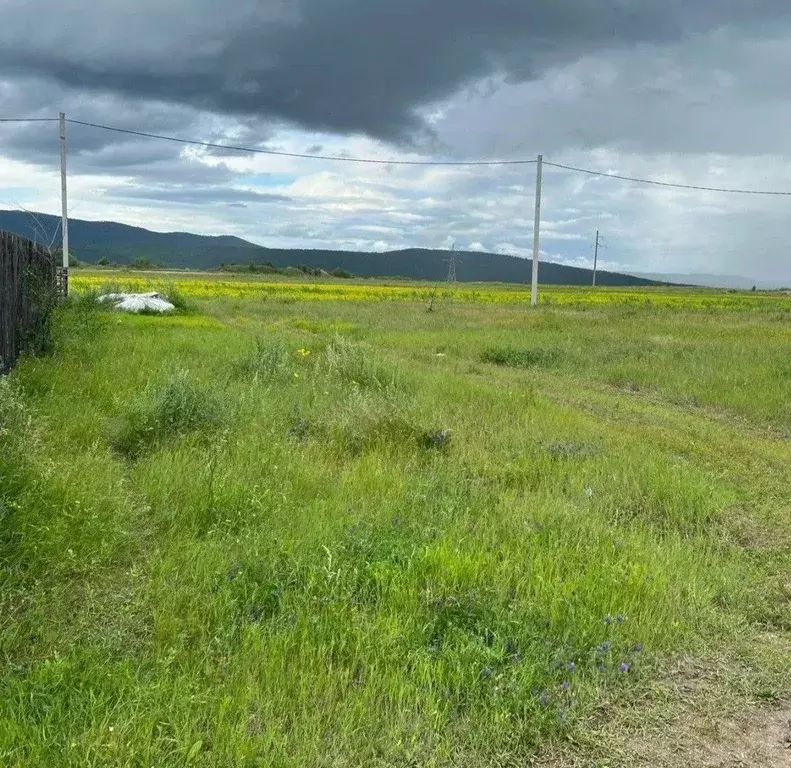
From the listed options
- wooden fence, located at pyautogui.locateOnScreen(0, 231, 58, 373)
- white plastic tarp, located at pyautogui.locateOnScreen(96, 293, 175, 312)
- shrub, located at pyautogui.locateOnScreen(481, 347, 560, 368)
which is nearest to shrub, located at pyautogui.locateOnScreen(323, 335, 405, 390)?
wooden fence, located at pyautogui.locateOnScreen(0, 231, 58, 373)

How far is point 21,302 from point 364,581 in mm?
9033

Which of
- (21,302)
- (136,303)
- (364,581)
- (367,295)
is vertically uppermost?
(367,295)

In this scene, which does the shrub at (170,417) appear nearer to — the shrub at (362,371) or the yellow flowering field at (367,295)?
the shrub at (362,371)

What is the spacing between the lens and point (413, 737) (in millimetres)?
2865

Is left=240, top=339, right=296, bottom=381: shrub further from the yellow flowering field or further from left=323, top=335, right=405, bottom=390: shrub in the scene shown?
the yellow flowering field

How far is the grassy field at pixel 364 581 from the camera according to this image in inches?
117

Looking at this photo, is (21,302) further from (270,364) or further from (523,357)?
(523,357)

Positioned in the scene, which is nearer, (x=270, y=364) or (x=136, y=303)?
(x=270, y=364)

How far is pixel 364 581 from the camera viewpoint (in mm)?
4094

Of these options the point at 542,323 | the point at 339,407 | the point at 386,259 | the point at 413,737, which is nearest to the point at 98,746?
the point at 413,737

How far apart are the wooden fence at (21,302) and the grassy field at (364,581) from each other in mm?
1314

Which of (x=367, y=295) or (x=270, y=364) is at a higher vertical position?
(x=367, y=295)

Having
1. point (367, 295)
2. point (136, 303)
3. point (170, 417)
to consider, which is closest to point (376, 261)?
point (367, 295)

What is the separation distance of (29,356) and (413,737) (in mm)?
9907
